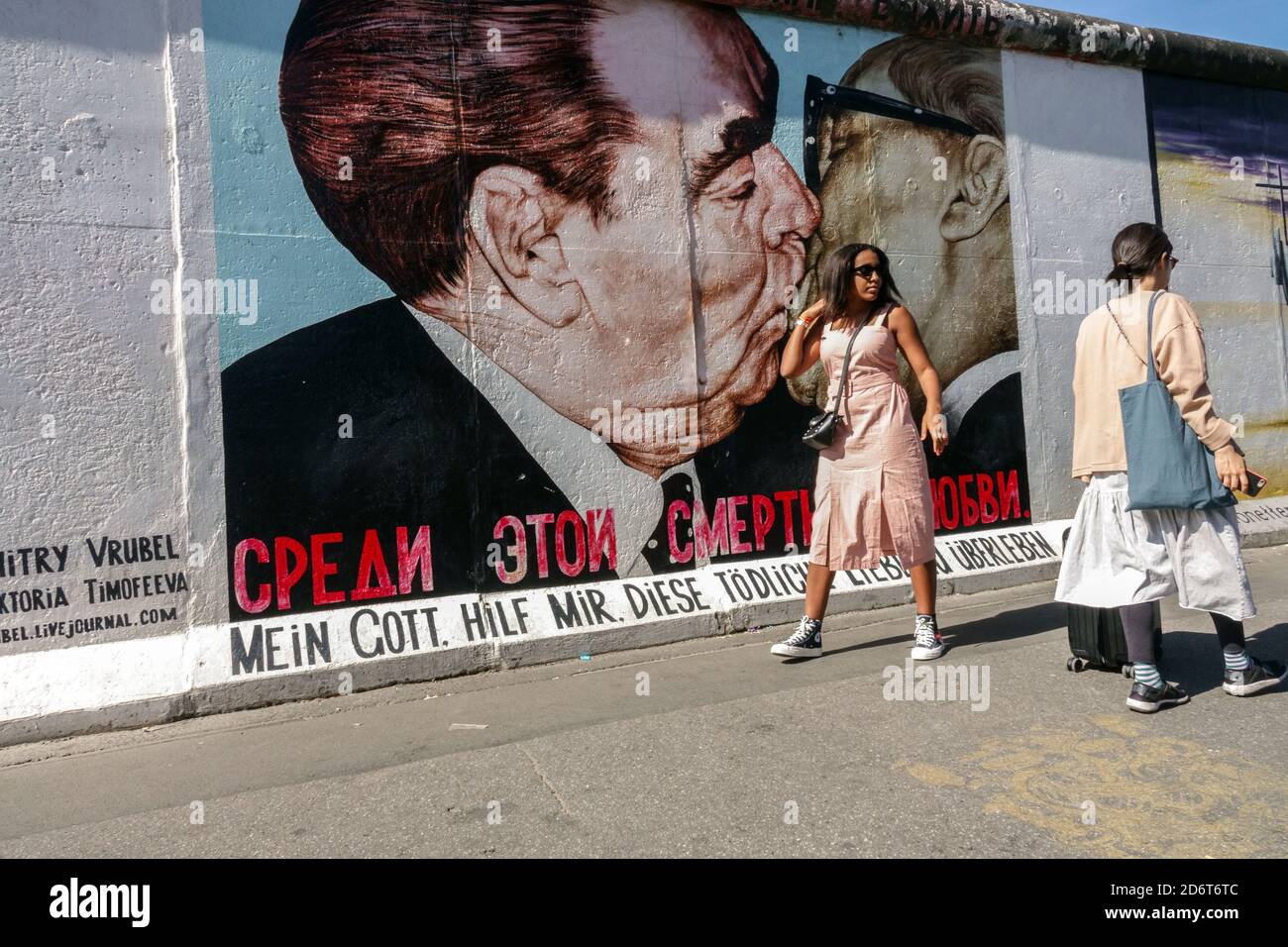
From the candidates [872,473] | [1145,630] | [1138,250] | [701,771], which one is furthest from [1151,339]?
[701,771]

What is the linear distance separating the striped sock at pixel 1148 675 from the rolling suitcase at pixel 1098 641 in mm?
359

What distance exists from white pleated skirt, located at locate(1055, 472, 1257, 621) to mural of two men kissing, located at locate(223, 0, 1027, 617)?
2.23 m

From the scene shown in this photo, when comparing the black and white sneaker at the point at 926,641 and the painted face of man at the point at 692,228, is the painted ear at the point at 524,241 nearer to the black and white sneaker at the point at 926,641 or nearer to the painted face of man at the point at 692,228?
the painted face of man at the point at 692,228

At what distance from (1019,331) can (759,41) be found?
2776mm

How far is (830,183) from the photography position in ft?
21.5

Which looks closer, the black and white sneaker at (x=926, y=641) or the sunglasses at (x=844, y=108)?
the black and white sneaker at (x=926, y=641)

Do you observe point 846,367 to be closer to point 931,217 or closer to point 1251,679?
point 1251,679

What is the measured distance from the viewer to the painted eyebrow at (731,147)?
606 cm

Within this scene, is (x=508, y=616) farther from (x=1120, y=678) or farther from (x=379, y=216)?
(x=1120, y=678)

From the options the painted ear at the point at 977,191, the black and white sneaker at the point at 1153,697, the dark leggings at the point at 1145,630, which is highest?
the painted ear at the point at 977,191

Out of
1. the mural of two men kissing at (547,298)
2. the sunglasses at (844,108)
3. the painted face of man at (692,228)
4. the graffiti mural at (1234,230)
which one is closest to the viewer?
the mural of two men kissing at (547,298)

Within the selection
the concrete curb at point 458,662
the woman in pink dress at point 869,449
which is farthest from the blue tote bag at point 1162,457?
the concrete curb at point 458,662

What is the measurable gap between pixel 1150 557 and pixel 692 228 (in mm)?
3252

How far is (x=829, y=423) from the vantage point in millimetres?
4852
